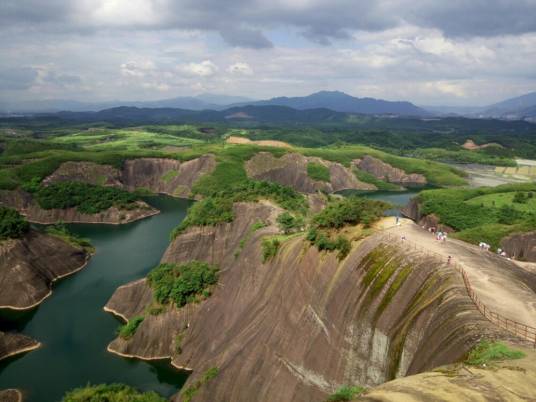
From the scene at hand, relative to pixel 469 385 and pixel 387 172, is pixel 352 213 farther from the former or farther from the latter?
pixel 387 172

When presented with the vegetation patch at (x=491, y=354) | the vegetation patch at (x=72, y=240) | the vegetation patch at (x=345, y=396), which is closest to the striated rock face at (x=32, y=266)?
the vegetation patch at (x=72, y=240)

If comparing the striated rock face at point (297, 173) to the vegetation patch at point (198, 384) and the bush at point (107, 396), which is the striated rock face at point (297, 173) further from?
the bush at point (107, 396)

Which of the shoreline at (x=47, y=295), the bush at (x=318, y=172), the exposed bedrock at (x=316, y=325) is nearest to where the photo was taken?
the exposed bedrock at (x=316, y=325)

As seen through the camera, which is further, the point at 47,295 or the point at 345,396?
the point at 47,295

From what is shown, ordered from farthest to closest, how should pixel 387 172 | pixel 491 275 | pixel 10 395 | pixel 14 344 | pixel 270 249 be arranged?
pixel 387 172, pixel 14 344, pixel 270 249, pixel 10 395, pixel 491 275

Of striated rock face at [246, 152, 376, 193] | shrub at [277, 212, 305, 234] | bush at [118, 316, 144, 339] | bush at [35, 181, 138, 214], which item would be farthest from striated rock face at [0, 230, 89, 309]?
striated rock face at [246, 152, 376, 193]

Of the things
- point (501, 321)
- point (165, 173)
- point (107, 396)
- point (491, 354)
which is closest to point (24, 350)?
point (107, 396)
